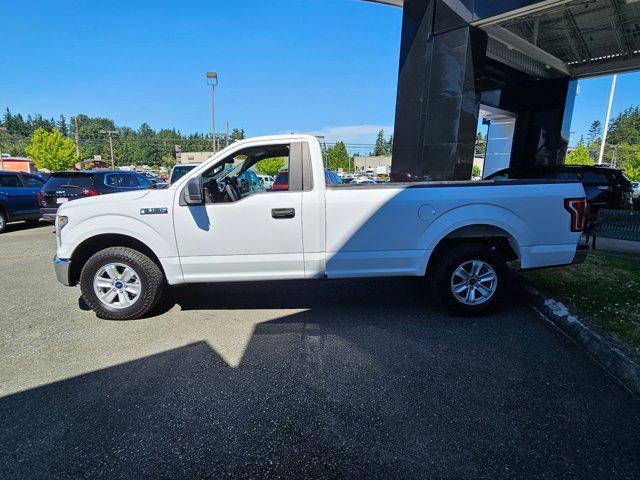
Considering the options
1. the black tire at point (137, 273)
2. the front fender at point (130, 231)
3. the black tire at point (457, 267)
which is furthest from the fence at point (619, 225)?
the black tire at point (137, 273)

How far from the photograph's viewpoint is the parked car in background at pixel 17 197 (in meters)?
10.6

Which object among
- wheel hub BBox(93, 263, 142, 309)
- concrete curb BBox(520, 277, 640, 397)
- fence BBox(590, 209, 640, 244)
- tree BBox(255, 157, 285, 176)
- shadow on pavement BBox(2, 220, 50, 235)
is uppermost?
tree BBox(255, 157, 285, 176)

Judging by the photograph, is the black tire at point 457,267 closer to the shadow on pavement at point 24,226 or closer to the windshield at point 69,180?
the windshield at point 69,180

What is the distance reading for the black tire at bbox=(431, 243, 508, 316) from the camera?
4.12 meters

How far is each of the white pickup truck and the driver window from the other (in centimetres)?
2

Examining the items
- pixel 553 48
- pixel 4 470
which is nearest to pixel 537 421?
pixel 4 470

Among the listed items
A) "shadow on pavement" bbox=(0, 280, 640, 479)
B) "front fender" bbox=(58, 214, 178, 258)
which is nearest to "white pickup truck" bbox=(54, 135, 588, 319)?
"front fender" bbox=(58, 214, 178, 258)

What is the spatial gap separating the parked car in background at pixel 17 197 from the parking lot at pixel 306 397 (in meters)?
8.54

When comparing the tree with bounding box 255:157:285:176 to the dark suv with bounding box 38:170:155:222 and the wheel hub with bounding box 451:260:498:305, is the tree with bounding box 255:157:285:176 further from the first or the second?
the dark suv with bounding box 38:170:155:222

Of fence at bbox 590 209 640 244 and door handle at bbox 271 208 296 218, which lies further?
fence at bbox 590 209 640 244

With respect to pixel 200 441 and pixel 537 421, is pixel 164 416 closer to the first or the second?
pixel 200 441

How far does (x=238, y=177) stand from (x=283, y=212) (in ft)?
3.94

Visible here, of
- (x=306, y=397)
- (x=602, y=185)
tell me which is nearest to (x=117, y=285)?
(x=306, y=397)

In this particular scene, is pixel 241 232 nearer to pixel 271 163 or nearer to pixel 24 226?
pixel 24 226
